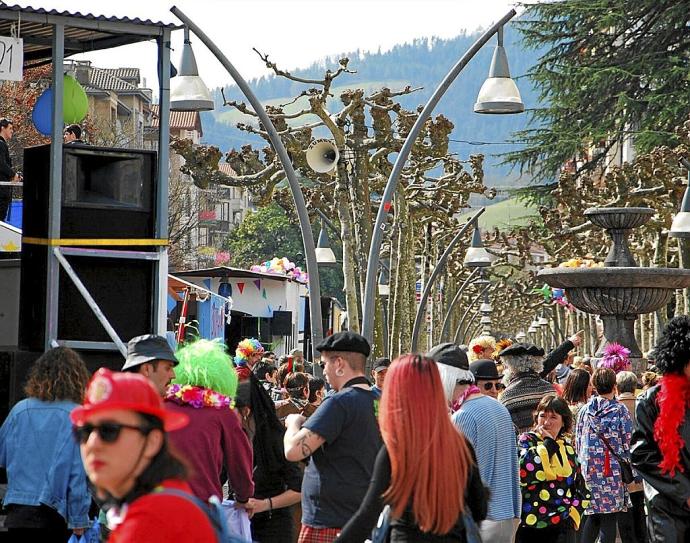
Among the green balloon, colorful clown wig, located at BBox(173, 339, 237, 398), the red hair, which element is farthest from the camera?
the green balloon

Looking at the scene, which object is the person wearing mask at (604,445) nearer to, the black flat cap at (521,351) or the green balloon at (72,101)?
the black flat cap at (521,351)

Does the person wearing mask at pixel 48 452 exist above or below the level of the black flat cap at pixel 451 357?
below

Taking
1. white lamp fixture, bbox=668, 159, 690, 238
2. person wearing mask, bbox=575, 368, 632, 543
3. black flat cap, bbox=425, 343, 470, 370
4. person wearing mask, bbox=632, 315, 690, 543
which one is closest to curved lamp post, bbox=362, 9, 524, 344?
white lamp fixture, bbox=668, 159, 690, 238

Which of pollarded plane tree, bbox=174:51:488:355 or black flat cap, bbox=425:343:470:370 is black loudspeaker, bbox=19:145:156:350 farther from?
pollarded plane tree, bbox=174:51:488:355

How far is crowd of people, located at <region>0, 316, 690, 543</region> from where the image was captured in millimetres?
5371

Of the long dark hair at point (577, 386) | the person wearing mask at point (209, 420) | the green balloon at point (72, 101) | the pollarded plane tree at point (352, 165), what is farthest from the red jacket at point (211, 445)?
the pollarded plane tree at point (352, 165)

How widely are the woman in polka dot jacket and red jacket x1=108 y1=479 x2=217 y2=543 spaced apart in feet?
17.8

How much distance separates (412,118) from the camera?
29203mm

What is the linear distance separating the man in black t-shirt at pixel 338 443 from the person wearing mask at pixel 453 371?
98 centimetres

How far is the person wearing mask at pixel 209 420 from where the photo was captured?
Answer: 706cm

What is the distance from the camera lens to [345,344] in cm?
711

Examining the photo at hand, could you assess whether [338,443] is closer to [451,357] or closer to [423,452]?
[451,357]

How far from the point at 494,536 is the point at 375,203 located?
2950 cm

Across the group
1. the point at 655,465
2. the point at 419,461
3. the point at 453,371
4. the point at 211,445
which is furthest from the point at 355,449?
the point at 419,461
